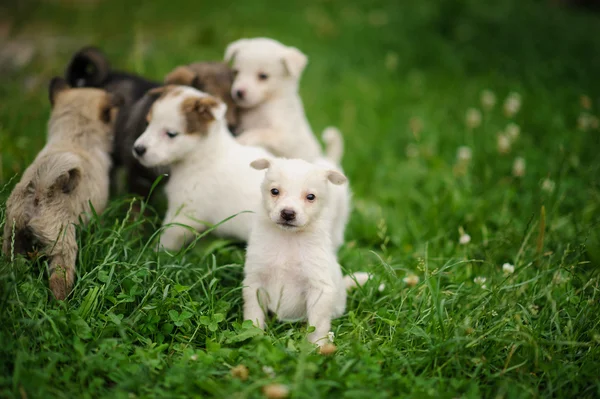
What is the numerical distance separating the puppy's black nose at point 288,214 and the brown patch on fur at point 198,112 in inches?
44.3

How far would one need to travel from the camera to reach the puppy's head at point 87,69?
179 inches

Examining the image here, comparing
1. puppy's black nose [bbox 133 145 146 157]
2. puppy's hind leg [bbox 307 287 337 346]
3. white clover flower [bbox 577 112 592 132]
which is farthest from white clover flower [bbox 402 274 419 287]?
white clover flower [bbox 577 112 592 132]

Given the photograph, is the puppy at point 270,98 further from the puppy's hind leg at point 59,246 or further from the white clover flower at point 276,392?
the white clover flower at point 276,392

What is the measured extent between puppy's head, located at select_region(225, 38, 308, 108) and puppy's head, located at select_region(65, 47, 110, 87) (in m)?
1.08

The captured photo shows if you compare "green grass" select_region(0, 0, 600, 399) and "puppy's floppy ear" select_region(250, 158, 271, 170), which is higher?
"puppy's floppy ear" select_region(250, 158, 271, 170)

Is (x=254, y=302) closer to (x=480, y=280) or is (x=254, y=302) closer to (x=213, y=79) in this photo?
(x=480, y=280)

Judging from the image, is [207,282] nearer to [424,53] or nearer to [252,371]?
[252,371]

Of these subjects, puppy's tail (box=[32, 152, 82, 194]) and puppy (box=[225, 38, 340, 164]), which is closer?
puppy's tail (box=[32, 152, 82, 194])

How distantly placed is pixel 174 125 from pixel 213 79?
3.57 ft

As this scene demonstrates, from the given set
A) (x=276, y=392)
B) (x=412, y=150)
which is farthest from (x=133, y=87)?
(x=412, y=150)

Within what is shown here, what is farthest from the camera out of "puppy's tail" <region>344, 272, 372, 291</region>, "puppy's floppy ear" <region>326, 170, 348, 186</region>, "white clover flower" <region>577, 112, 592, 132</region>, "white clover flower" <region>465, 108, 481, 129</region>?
"white clover flower" <region>465, 108, 481, 129</region>

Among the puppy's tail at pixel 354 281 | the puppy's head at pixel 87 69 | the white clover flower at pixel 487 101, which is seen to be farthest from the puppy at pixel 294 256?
the white clover flower at pixel 487 101

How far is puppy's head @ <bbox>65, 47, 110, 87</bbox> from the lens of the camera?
454 cm

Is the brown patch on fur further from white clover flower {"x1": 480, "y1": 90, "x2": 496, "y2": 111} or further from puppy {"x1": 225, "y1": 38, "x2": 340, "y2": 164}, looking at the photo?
white clover flower {"x1": 480, "y1": 90, "x2": 496, "y2": 111}
